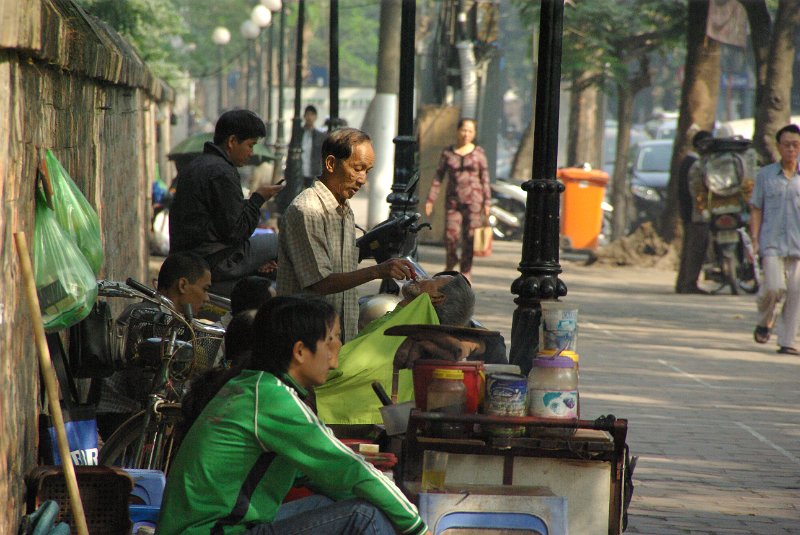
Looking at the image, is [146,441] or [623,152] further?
[623,152]

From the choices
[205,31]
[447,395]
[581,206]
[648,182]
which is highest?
[205,31]

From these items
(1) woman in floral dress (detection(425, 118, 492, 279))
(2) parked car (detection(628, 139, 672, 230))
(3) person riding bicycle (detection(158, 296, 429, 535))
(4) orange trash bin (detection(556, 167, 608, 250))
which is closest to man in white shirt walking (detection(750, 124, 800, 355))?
(1) woman in floral dress (detection(425, 118, 492, 279))

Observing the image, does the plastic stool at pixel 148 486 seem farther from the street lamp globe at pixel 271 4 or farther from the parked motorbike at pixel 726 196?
the street lamp globe at pixel 271 4

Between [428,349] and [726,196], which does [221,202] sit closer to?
[428,349]

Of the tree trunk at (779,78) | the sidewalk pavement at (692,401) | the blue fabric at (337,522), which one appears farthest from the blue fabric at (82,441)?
the tree trunk at (779,78)

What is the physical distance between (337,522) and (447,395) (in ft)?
2.86

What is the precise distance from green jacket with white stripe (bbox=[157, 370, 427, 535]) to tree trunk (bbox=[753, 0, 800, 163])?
14.1 metres

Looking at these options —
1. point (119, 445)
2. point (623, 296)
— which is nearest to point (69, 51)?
point (119, 445)

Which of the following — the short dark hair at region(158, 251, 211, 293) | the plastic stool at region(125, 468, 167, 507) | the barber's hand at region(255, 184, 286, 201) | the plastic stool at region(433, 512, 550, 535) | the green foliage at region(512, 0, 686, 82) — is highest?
the green foliage at region(512, 0, 686, 82)

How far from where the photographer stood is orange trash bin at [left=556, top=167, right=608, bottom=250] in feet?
77.0

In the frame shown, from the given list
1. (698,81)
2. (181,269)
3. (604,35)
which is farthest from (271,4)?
(181,269)

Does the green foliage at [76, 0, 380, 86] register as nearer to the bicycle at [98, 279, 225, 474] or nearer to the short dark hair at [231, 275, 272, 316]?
the short dark hair at [231, 275, 272, 316]

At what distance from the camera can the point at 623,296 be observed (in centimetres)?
1634

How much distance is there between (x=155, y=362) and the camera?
213 inches
